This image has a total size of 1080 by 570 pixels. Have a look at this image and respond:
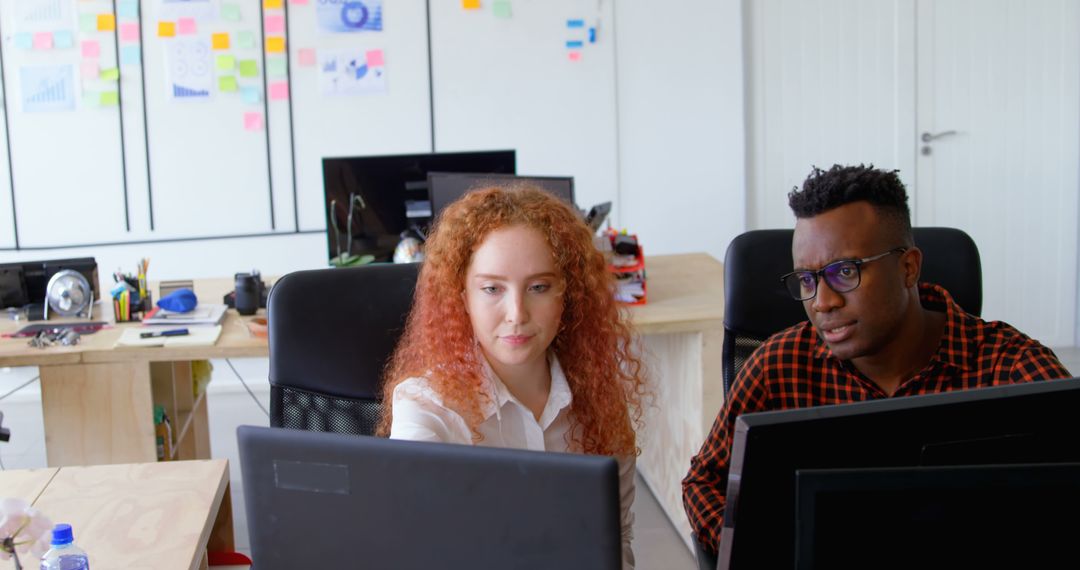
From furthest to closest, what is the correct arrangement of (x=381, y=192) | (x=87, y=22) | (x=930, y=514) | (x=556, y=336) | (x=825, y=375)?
(x=87, y=22), (x=381, y=192), (x=556, y=336), (x=825, y=375), (x=930, y=514)

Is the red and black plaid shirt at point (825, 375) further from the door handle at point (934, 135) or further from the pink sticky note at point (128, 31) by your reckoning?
the pink sticky note at point (128, 31)

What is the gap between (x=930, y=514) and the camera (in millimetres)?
791

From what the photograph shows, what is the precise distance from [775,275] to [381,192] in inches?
65.7

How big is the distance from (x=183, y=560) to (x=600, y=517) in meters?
0.86

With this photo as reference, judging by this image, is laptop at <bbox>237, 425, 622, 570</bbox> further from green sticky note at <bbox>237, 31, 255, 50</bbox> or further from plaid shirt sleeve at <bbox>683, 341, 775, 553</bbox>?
green sticky note at <bbox>237, 31, 255, 50</bbox>

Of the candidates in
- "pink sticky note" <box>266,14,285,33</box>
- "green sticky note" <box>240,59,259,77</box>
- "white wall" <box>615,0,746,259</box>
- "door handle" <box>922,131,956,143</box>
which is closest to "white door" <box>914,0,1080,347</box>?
"door handle" <box>922,131,956,143</box>

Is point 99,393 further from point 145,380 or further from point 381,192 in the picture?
point 381,192

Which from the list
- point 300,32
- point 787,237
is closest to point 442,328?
point 787,237

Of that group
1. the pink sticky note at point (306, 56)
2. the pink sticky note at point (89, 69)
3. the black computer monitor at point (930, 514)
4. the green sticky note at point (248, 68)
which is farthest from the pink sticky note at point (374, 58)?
the black computer monitor at point (930, 514)

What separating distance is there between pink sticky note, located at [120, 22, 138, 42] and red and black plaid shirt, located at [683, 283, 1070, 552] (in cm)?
396

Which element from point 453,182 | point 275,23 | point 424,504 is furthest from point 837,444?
point 275,23

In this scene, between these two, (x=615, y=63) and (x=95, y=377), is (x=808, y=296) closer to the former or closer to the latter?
(x=95, y=377)

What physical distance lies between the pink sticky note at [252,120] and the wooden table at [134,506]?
127 inches

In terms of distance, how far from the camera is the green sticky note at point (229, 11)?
15.6 ft
